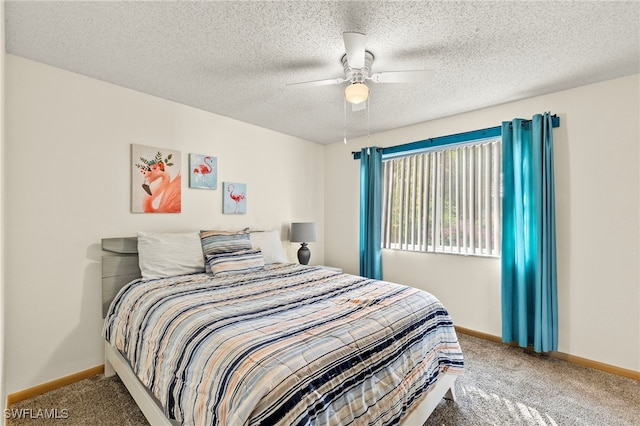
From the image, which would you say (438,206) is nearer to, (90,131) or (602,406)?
(602,406)

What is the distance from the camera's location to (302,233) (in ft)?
13.1

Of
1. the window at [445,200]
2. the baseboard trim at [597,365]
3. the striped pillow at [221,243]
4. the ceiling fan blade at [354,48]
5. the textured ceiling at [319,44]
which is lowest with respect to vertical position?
the baseboard trim at [597,365]

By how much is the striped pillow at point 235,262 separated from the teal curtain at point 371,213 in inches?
64.6

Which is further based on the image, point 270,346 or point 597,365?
point 597,365

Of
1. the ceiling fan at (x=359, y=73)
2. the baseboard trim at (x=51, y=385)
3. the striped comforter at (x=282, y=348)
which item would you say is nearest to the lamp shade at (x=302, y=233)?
the striped comforter at (x=282, y=348)

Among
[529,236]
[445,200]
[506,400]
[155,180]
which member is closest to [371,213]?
[445,200]

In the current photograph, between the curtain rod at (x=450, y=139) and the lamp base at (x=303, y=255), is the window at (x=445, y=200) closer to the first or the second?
the curtain rod at (x=450, y=139)

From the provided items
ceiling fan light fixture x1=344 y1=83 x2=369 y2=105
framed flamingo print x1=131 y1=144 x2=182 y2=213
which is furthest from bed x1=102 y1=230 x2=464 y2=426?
ceiling fan light fixture x1=344 y1=83 x2=369 y2=105

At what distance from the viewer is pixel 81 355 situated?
95.0 inches

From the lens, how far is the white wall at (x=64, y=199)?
7.02 feet

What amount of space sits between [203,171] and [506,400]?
3324 millimetres

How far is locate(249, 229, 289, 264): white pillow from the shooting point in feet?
10.8

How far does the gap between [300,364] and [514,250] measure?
2631mm

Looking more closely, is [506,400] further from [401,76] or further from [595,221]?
[401,76]
